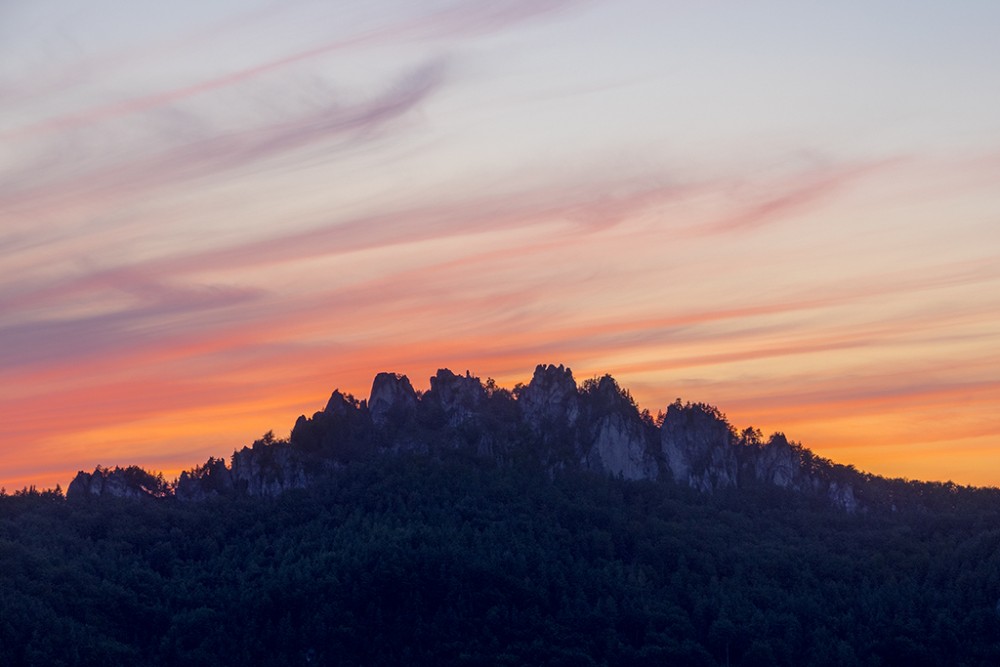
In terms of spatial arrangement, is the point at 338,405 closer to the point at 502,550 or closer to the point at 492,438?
the point at 492,438

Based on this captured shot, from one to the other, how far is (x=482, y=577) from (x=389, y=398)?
40.5 meters

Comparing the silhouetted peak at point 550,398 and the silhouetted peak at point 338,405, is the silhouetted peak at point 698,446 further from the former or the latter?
the silhouetted peak at point 338,405

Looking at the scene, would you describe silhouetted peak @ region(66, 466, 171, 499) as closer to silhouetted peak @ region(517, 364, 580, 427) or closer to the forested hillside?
the forested hillside

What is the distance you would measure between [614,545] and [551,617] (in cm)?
2471

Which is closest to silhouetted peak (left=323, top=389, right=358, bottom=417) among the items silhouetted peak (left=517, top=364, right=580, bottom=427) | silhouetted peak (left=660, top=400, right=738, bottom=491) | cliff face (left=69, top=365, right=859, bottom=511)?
cliff face (left=69, top=365, right=859, bottom=511)

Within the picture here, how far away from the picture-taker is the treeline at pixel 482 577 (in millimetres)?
139750

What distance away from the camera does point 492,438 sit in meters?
180

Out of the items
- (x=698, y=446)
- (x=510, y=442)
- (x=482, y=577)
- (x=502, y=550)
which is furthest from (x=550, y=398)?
(x=482, y=577)

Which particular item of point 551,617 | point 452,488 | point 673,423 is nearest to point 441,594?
point 551,617

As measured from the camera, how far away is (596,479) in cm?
18050

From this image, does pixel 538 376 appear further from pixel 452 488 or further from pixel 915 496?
pixel 915 496

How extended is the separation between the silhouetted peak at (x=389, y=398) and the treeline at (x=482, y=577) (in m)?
8.03

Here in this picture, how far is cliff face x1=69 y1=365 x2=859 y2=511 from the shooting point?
588ft

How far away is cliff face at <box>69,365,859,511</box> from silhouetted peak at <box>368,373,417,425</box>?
12 cm
